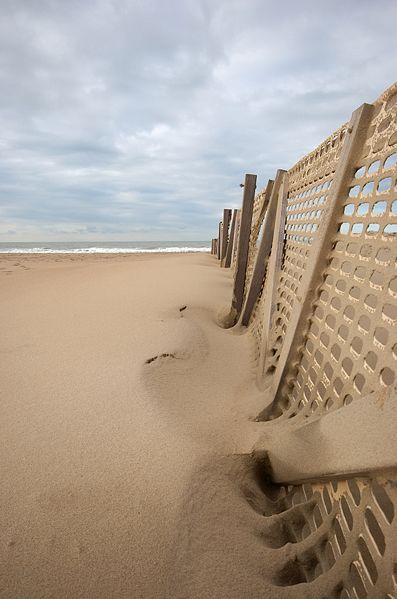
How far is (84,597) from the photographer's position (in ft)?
3.73

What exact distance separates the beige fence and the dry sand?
0.21 meters

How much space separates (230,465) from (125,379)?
106 centimetres

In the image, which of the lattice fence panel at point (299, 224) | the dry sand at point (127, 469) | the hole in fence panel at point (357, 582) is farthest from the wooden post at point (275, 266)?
the hole in fence panel at point (357, 582)

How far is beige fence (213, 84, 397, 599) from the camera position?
1.12 m

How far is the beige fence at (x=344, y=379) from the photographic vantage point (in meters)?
1.12

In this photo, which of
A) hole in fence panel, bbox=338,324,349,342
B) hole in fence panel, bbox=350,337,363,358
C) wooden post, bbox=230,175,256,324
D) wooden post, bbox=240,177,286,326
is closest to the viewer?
hole in fence panel, bbox=350,337,363,358

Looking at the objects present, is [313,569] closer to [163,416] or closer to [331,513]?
[331,513]

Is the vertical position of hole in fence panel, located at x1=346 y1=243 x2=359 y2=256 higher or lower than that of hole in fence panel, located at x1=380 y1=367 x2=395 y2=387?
higher

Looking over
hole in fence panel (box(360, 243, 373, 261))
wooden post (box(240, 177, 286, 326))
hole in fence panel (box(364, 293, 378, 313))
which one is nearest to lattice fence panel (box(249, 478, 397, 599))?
hole in fence panel (box(364, 293, 378, 313))

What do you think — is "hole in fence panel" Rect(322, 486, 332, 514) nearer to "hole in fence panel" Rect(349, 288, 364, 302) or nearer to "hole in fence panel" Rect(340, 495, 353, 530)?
"hole in fence panel" Rect(340, 495, 353, 530)

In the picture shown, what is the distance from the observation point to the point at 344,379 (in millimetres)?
1495

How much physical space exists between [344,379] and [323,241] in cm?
81

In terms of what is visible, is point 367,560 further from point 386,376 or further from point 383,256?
point 383,256

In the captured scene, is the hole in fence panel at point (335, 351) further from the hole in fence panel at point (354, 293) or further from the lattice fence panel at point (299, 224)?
the lattice fence panel at point (299, 224)
